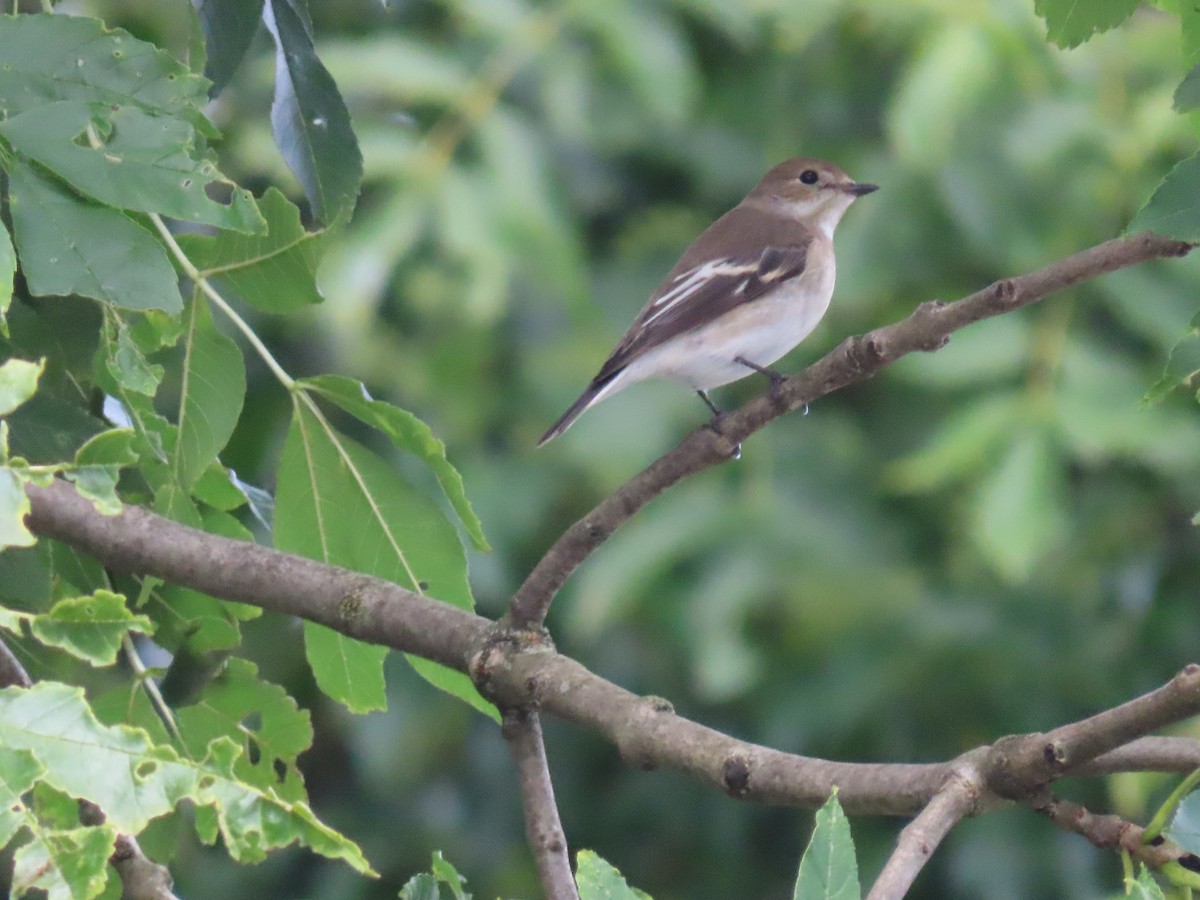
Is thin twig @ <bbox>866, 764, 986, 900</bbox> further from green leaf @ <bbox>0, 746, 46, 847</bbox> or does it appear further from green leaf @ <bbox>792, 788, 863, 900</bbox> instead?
green leaf @ <bbox>0, 746, 46, 847</bbox>

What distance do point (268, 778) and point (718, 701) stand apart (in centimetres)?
303

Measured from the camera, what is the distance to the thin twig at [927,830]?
1270mm

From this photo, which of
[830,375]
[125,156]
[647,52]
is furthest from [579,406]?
[647,52]

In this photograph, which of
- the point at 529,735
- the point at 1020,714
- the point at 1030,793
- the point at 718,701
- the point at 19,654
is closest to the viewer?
the point at 1030,793

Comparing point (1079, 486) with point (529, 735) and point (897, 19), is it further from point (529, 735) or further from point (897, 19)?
point (529, 735)

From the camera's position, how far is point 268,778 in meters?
2.15

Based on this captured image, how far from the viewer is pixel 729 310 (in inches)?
157

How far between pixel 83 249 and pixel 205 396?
439mm

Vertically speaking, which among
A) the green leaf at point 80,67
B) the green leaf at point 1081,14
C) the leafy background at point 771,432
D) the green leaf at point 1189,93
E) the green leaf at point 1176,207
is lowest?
the leafy background at point 771,432

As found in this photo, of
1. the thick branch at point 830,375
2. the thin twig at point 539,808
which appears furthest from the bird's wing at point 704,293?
the thin twig at point 539,808

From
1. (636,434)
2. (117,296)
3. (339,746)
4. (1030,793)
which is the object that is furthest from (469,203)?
(1030,793)

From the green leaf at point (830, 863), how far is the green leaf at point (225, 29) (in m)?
1.29

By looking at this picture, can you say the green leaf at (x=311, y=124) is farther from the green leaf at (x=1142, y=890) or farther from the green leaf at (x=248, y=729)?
the green leaf at (x=1142, y=890)

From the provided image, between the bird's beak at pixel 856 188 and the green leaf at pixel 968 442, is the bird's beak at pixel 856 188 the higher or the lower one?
the higher one
